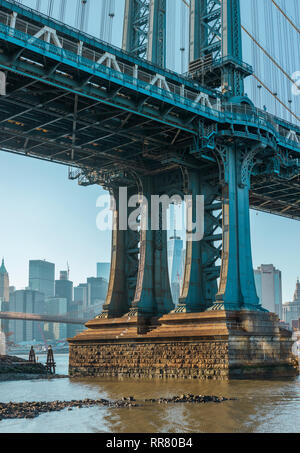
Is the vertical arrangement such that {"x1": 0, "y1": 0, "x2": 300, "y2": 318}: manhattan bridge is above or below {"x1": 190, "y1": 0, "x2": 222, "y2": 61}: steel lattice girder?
below

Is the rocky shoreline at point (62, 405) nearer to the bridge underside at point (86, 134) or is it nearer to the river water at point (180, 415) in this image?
the river water at point (180, 415)

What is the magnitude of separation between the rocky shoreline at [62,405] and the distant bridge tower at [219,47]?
32.7m

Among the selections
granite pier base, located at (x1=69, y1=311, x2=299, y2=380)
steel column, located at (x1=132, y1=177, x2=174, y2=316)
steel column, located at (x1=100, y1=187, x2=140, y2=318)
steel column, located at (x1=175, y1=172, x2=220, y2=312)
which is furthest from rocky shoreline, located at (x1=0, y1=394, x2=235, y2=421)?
steel column, located at (x1=100, y1=187, x2=140, y2=318)

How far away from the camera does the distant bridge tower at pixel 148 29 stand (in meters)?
59.7

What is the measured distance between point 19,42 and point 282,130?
32549mm

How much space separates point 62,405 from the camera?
2962 centimetres

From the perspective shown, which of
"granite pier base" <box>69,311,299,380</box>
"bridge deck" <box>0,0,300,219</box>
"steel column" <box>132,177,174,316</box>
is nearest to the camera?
"bridge deck" <box>0,0,300,219</box>

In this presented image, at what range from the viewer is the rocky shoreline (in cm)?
2616

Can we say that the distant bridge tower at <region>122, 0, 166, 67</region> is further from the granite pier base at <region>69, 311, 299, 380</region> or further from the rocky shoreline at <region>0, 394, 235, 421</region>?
the rocky shoreline at <region>0, 394, 235, 421</region>

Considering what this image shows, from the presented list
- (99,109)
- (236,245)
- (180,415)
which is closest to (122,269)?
(236,245)

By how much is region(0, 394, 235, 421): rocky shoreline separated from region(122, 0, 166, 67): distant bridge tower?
122 feet

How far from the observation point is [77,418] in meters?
25.4

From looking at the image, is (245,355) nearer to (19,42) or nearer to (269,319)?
(269,319)

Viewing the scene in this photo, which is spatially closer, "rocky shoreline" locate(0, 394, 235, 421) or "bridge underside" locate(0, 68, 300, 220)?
"rocky shoreline" locate(0, 394, 235, 421)
